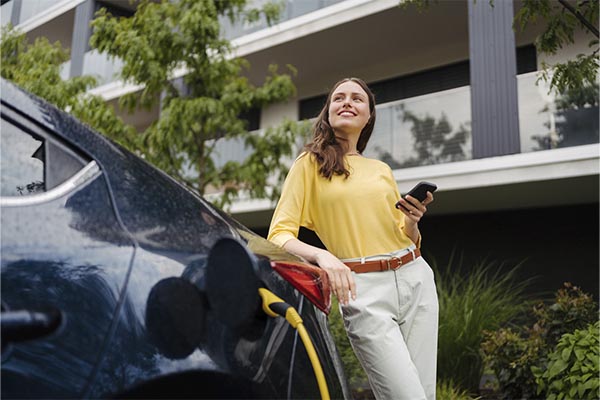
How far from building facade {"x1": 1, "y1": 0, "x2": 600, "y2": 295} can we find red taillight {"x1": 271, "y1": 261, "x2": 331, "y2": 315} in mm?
5939

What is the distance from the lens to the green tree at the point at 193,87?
6.73 metres

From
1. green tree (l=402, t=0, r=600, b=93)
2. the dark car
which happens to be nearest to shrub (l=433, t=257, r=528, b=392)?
green tree (l=402, t=0, r=600, b=93)

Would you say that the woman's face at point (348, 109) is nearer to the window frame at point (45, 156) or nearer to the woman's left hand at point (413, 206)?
the woman's left hand at point (413, 206)

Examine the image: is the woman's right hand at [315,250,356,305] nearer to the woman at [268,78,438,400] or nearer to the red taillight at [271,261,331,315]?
the red taillight at [271,261,331,315]

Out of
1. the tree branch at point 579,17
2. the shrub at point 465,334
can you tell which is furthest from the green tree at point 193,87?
the tree branch at point 579,17

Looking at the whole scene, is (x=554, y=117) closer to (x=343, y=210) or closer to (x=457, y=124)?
(x=457, y=124)

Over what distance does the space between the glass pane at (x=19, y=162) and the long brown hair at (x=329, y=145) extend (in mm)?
950

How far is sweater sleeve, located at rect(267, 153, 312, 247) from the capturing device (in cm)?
166

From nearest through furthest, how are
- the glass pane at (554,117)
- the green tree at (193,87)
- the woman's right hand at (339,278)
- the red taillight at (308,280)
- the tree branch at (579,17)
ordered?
1. the red taillight at (308,280)
2. the woman's right hand at (339,278)
3. the tree branch at (579,17)
4. the green tree at (193,87)
5. the glass pane at (554,117)

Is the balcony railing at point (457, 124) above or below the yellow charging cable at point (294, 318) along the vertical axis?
above

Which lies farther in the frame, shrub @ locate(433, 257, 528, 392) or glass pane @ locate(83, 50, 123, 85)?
glass pane @ locate(83, 50, 123, 85)

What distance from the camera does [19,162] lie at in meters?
1.00

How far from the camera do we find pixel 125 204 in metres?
0.99

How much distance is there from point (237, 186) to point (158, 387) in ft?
22.0
